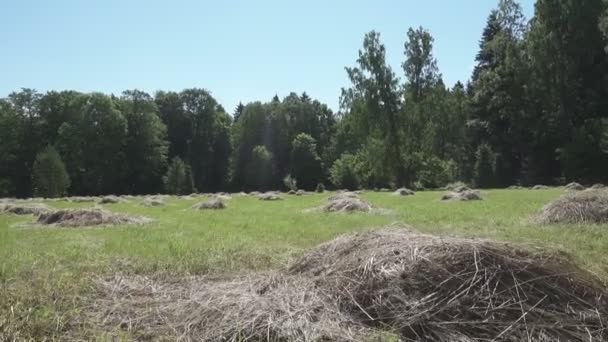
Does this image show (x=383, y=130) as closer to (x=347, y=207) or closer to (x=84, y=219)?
(x=347, y=207)

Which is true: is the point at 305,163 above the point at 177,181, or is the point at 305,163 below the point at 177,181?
above

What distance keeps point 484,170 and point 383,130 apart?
34.1ft


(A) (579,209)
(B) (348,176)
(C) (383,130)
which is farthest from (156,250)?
(B) (348,176)

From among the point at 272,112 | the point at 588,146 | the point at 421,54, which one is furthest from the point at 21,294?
the point at 272,112

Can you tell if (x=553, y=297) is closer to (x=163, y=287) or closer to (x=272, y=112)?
(x=163, y=287)

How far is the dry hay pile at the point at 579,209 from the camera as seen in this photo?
11.3 metres

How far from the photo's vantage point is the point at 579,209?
11.6 metres

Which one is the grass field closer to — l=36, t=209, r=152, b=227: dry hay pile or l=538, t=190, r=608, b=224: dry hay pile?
l=538, t=190, r=608, b=224: dry hay pile

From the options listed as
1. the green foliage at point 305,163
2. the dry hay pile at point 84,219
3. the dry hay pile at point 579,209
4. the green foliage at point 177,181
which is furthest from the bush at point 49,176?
the dry hay pile at point 579,209

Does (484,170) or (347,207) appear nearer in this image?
(347,207)

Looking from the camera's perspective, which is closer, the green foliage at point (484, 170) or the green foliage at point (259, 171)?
the green foliage at point (484, 170)

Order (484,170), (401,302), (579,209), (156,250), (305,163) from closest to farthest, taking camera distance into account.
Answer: (401,302) < (156,250) < (579,209) < (484,170) < (305,163)

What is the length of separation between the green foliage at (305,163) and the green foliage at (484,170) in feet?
107

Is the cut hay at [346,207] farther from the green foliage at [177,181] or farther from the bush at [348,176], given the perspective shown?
the green foliage at [177,181]
